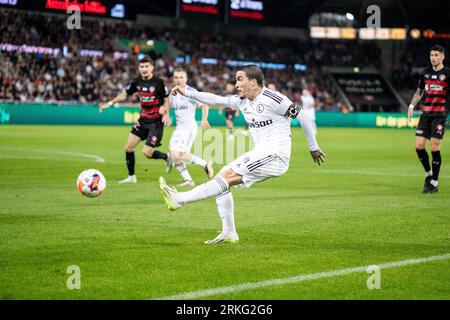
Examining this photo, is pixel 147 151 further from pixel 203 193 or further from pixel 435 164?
pixel 203 193

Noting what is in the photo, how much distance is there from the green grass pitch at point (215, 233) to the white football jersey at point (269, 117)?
112 centimetres

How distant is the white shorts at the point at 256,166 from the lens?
8.61m

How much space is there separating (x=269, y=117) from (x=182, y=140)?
786 centimetres

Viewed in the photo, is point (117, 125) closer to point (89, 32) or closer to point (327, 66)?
point (89, 32)

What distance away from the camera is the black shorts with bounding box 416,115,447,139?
14406 mm

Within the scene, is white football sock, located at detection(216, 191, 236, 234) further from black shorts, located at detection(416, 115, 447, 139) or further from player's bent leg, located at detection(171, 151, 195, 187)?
black shorts, located at detection(416, 115, 447, 139)

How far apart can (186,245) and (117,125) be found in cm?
3637

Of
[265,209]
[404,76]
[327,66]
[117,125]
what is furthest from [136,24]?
[265,209]

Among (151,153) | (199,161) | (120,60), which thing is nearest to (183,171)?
(199,161)

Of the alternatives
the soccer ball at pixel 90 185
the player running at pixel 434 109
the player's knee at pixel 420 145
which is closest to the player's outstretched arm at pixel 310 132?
the soccer ball at pixel 90 185

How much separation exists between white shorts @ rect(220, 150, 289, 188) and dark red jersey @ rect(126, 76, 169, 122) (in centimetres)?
743

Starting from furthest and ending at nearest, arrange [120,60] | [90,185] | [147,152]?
[120,60], [147,152], [90,185]

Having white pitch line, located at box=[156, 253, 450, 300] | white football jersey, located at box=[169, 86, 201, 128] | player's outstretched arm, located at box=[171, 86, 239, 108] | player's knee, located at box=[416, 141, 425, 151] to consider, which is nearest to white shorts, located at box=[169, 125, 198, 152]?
white football jersey, located at box=[169, 86, 201, 128]

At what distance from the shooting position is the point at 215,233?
956cm
